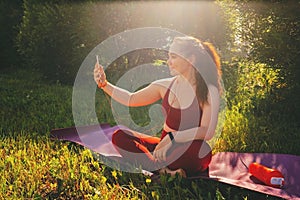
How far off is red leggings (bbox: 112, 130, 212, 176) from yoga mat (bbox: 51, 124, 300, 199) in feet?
0.42

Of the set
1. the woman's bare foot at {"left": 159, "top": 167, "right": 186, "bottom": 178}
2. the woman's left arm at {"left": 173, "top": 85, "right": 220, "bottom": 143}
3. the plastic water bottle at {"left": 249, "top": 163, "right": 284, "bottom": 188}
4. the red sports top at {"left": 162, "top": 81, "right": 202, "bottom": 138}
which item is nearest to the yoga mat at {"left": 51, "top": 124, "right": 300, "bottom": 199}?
the plastic water bottle at {"left": 249, "top": 163, "right": 284, "bottom": 188}

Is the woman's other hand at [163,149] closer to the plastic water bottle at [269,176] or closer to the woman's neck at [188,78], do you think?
the woman's neck at [188,78]

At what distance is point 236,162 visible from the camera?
3758mm

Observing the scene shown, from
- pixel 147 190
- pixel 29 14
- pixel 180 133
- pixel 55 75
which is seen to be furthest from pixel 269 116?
pixel 29 14

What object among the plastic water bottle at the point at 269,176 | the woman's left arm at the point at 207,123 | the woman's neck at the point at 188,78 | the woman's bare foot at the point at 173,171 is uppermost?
the woman's neck at the point at 188,78

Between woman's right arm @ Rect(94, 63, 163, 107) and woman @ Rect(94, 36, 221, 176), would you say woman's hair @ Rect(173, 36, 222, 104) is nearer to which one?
woman @ Rect(94, 36, 221, 176)

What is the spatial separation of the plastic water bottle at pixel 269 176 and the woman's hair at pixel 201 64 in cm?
76

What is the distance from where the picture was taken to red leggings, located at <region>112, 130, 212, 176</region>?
3.30 meters

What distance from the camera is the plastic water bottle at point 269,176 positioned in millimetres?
3188

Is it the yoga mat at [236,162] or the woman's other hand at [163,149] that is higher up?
the woman's other hand at [163,149]

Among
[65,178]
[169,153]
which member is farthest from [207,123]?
[65,178]

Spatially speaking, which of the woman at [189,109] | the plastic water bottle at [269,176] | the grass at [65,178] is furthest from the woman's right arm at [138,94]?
the plastic water bottle at [269,176]

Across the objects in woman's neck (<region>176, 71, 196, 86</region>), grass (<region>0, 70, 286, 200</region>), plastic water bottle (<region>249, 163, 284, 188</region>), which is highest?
woman's neck (<region>176, 71, 196, 86</region>)

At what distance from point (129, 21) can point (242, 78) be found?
2411 millimetres
